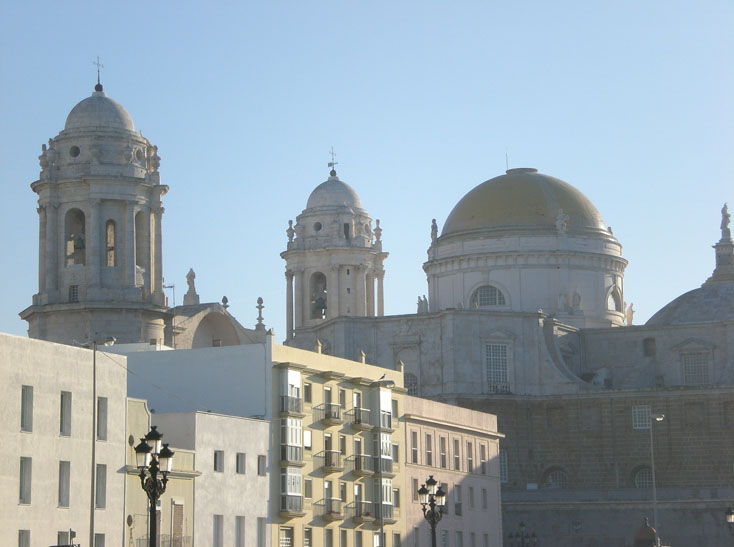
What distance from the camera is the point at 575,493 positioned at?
9944 cm

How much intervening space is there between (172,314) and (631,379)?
33825mm

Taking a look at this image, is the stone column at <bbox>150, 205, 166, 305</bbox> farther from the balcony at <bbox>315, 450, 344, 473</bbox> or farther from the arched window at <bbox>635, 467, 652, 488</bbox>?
the arched window at <bbox>635, 467, 652, 488</bbox>

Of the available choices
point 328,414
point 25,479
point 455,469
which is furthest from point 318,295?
point 25,479

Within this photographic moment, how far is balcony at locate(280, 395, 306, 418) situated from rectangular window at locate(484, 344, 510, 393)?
37.1 metres

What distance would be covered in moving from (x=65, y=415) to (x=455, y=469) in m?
32.4

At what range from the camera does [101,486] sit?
54.7 m

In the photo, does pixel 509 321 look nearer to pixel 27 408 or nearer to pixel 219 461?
pixel 219 461

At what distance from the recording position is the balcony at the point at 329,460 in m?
69.6

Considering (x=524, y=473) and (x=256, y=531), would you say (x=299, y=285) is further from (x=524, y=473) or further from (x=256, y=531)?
(x=256, y=531)

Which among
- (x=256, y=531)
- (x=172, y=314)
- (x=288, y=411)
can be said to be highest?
(x=172, y=314)

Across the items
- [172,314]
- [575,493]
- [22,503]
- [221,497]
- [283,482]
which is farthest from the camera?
[575,493]

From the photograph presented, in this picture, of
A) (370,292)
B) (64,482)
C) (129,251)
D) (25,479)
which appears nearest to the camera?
(25,479)

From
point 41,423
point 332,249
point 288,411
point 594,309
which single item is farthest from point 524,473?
point 41,423

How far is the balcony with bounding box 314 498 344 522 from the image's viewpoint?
6862cm
